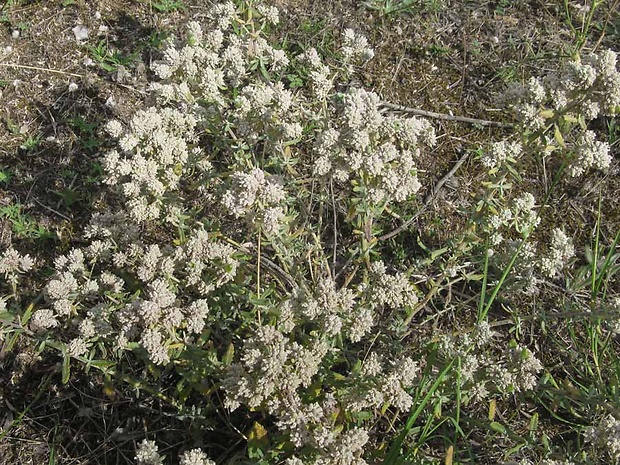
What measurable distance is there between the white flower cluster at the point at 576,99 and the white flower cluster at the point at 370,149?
0.45 m

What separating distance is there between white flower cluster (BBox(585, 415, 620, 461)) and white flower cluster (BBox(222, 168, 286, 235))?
1.48 m

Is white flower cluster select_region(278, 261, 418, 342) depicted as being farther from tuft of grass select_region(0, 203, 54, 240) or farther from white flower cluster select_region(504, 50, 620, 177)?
tuft of grass select_region(0, 203, 54, 240)

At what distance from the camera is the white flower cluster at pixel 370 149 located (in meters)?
2.51

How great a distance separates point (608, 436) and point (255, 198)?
1.62 m

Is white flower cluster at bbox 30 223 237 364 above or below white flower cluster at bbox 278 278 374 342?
below

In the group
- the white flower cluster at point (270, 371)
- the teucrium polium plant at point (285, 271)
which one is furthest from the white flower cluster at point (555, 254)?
the white flower cluster at point (270, 371)

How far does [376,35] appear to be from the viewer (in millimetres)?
4387

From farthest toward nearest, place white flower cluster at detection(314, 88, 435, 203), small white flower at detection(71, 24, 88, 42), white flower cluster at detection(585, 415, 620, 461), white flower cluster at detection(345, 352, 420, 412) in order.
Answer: small white flower at detection(71, 24, 88, 42)
white flower cluster at detection(314, 88, 435, 203)
white flower cluster at detection(345, 352, 420, 412)
white flower cluster at detection(585, 415, 620, 461)

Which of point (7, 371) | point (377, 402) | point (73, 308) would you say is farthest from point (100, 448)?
point (377, 402)

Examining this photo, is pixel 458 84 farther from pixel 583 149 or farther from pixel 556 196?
pixel 583 149

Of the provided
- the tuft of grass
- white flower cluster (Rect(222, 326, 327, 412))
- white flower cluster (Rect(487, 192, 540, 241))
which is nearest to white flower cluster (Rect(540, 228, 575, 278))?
white flower cluster (Rect(487, 192, 540, 241))

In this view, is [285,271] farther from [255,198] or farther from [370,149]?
[370,149]

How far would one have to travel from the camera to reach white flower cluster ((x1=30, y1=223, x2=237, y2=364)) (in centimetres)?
244

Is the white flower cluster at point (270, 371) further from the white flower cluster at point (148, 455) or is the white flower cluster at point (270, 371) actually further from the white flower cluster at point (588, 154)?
the white flower cluster at point (588, 154)
